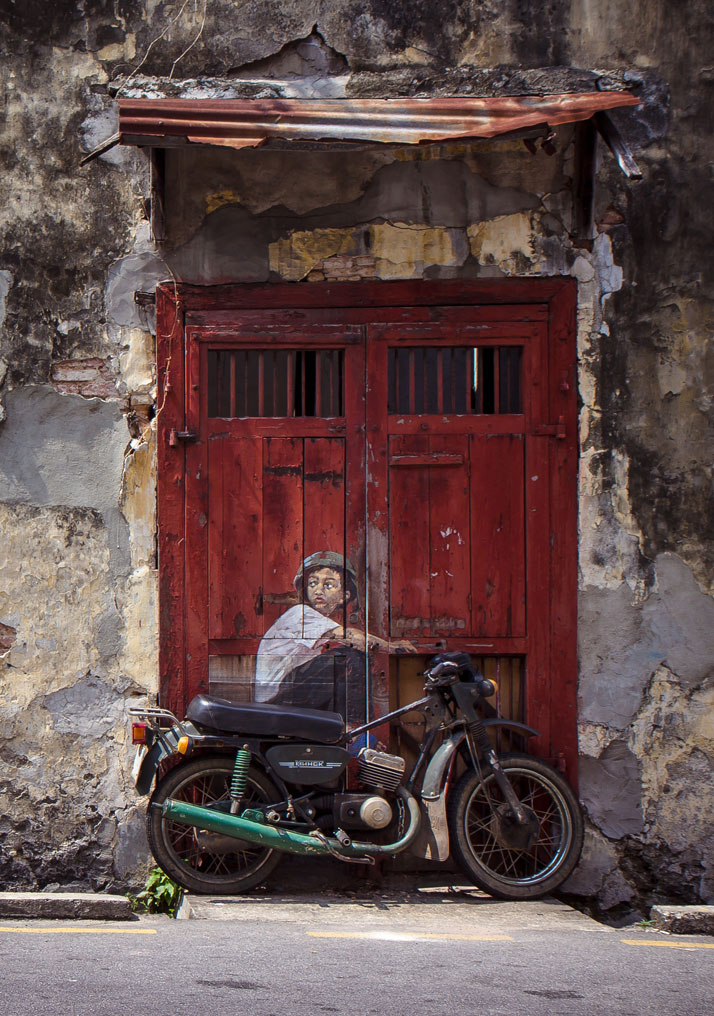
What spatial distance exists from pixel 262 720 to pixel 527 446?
1855 millimetres

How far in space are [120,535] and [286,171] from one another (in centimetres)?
200

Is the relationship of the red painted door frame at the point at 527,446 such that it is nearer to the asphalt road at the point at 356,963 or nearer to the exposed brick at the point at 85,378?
the exposed brick at the point at 85,378

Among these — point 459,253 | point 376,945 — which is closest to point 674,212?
point 459,253

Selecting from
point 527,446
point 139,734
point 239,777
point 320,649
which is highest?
point 527,446

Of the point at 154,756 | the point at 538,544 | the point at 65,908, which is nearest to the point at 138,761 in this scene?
the point at 154,756

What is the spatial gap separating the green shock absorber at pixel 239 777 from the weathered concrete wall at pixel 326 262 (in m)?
0.65

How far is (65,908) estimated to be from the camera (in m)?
4.60

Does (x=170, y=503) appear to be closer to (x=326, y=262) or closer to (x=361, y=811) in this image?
(x=326, y=262)

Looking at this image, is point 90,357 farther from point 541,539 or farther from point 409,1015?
point 409,1015

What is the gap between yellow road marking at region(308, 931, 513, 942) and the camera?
13.5ft

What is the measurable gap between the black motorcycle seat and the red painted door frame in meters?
0.36

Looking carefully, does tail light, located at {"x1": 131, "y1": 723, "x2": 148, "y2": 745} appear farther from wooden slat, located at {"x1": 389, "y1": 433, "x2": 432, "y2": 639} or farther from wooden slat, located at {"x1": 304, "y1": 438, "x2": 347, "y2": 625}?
wooden slat, located at {"x1": 389, "y1": 433, "x2": 432, "y2": 639}

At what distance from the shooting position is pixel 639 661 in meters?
4.96

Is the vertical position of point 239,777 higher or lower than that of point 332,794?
higher
